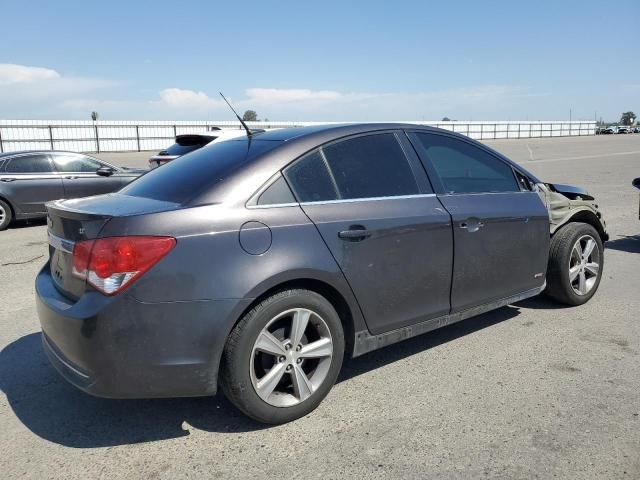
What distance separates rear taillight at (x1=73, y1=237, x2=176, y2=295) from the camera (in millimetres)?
2596

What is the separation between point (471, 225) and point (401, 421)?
4.93 ft

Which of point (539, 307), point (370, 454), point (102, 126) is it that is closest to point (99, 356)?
point (370, 454)

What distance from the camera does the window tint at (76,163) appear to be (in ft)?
34.8

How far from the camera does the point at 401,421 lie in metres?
3.05

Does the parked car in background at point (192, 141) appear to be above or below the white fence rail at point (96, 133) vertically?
below

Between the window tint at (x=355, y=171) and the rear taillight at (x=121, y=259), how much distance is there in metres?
0.88

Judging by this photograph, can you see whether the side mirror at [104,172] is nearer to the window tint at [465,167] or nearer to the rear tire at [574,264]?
the window tint at [465,167]

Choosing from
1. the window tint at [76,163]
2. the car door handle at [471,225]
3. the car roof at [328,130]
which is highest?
the car roof at [328,130]

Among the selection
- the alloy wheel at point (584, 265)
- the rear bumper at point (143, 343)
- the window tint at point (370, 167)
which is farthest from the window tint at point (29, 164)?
the alloy wheel at point (584, 265)

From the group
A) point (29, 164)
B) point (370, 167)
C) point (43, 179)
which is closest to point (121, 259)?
point (370, 167)

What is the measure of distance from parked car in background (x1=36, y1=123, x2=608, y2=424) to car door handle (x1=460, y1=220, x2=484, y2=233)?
0.05 ft

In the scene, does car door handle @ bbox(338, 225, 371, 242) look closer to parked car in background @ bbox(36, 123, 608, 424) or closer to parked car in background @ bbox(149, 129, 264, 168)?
parked car in background @ bbox(36, 123, 608, 424)

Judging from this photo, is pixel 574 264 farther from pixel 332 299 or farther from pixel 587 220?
pixel 332 299

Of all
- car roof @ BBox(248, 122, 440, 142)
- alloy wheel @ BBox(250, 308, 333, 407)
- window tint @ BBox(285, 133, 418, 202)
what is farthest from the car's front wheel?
car roof @ BBox(248, 122, 440, 142)
